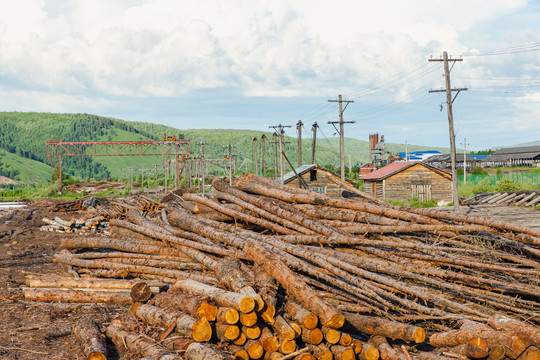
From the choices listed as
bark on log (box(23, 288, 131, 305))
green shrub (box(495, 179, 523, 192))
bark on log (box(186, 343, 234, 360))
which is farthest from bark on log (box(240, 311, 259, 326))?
green shrub (box(495, 179, 523, 192))

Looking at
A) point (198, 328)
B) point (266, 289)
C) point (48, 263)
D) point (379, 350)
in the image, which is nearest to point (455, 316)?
point (379, 350)

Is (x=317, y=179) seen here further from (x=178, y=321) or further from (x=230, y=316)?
(x=230, y=316)

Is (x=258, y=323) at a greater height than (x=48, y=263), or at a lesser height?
greater

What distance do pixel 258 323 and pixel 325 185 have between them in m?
32.0

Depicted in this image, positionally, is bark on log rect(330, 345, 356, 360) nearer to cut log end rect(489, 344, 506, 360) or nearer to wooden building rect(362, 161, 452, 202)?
cut log end rect(489, 344, 506, 360)

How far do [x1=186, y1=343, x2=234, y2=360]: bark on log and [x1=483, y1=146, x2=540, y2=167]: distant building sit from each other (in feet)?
283

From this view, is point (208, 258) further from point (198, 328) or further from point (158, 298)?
point (198, 328)

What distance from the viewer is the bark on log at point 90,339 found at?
5893mm

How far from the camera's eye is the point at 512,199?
98.1 feet

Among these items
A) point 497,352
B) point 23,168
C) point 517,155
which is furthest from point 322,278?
point 23,168

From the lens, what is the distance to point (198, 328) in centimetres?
578

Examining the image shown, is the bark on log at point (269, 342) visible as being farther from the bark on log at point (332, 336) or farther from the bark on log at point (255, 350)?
the bark on log at point (332, 336)

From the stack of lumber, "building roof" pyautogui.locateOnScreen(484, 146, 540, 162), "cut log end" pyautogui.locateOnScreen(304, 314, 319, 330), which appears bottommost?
the stack of lumber

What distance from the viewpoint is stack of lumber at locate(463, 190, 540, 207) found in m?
28.5
